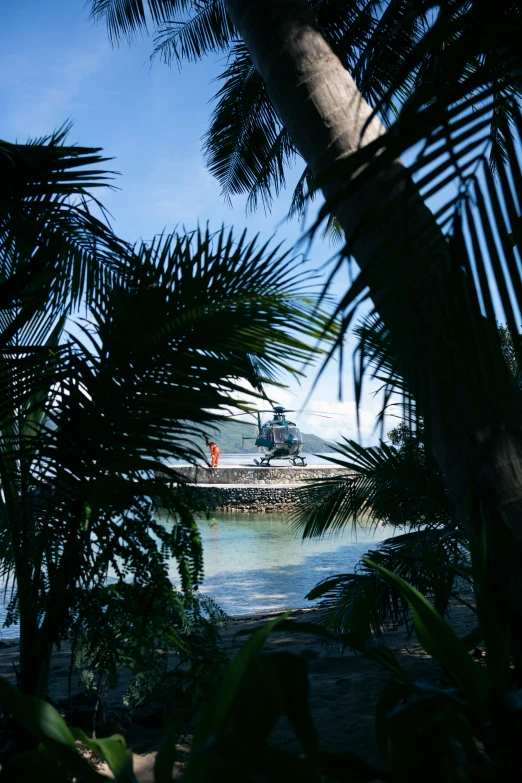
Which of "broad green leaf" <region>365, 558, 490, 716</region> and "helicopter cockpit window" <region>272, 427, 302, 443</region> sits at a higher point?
"helicopter cockpit window" <region>272, 427, 302, 443</region>

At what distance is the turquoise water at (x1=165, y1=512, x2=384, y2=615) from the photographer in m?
7.17

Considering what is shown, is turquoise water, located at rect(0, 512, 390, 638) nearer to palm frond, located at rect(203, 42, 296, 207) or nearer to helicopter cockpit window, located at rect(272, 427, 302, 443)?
palm frond, located at rect(203, 42, 296, 207)

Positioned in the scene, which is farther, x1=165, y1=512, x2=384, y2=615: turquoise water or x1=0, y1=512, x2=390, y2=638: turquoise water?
x1=165, y1=512, x2=384, y2=615: turquoise water

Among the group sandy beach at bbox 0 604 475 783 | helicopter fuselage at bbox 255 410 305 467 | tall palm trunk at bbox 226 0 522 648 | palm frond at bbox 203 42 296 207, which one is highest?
palm frond at bbox 203 42 296 207

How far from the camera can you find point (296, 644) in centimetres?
450

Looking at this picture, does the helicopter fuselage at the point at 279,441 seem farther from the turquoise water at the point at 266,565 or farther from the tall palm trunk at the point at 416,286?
the tall palm trunk at the point at 416,286

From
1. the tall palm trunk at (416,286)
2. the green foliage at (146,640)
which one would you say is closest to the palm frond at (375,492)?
the green foliage at (146,640)

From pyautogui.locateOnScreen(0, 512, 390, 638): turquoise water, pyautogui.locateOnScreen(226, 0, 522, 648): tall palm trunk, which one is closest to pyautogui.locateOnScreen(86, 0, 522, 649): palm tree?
pyautogui.locateOnScreen(226, 0, 522, 648): tall palm trunk

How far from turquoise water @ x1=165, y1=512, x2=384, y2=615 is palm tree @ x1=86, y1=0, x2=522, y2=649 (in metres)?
3.50

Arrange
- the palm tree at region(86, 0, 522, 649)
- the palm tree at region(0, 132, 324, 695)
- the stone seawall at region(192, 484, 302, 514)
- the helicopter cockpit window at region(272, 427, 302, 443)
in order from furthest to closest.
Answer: the helicopter cockpit window at region(272, 427, 302, 443)
the stone seawall at region(192, 484, 302, 514)
the palm tree at region(0, 132, 324, 695)
the palm tree at region(86, 0, 522, 649)

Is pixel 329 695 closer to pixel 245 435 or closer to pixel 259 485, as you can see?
pixel 259 485

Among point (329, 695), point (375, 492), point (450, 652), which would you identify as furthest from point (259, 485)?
point (450, 652)

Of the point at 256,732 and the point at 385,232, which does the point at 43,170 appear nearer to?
the point at 385,232

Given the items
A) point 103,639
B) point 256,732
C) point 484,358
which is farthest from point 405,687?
point 103,639
